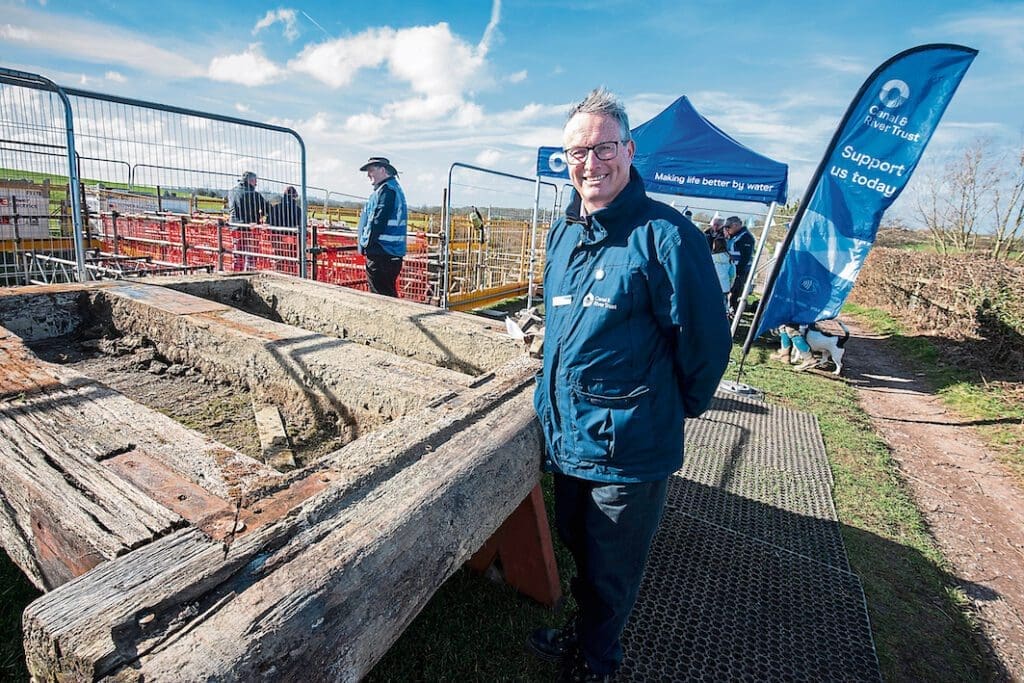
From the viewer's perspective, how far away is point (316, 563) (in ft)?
3.84

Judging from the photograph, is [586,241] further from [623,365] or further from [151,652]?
[151,652]

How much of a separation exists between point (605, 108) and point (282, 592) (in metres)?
1.68

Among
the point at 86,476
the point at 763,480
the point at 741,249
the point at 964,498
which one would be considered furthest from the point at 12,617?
the point at 741,249

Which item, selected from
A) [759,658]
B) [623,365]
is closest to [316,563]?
[623,365]

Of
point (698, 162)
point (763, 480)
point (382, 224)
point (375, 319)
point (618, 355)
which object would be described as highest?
point (698, 162)

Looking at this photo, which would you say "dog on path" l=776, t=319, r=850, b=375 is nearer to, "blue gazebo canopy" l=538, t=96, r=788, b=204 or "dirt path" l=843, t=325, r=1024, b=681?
"dirt path" l=843, t=325, r=1024, b=681

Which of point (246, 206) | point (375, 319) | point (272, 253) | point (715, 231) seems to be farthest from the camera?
point (715, 231)

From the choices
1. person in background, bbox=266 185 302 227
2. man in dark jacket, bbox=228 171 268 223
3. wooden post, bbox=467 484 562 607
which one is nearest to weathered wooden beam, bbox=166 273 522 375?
wooden post, bbox=467 484 562 607

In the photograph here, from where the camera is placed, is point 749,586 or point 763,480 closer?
point 749,586

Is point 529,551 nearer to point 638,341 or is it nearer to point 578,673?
point 578,673

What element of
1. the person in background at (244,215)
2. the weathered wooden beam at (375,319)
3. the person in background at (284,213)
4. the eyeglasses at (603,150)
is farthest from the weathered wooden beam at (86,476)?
the person in background at (284,213)

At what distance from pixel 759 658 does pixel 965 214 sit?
1873 centimetres

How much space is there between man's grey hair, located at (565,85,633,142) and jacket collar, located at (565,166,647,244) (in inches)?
6.5

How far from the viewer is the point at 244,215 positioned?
8352mm
